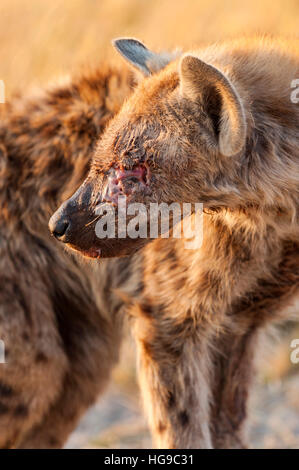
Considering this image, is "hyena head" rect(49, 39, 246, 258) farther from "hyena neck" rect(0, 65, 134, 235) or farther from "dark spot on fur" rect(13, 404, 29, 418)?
"dark spot on fur" rect(13, 404, 29, 418)

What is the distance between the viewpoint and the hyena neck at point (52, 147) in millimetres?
2857

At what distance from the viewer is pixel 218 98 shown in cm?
205

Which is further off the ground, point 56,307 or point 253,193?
point 253,193

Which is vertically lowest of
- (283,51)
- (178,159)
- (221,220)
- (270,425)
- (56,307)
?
(270,425)

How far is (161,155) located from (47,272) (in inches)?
36.4

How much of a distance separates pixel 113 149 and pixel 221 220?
427 mm

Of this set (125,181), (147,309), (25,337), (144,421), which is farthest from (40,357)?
(144,421)

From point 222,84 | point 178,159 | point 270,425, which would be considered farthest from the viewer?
point 270,425

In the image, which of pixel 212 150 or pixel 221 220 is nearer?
pixel 212 150

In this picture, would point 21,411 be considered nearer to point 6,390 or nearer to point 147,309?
point 6,390

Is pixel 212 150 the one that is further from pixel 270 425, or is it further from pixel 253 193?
pixel 270 425

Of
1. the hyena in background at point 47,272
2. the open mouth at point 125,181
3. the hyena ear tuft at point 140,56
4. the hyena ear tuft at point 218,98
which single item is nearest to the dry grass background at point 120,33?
the hyena in background at point 47,272

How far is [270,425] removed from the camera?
3844 millimetres

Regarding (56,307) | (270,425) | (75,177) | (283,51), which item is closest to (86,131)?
(75,177)
